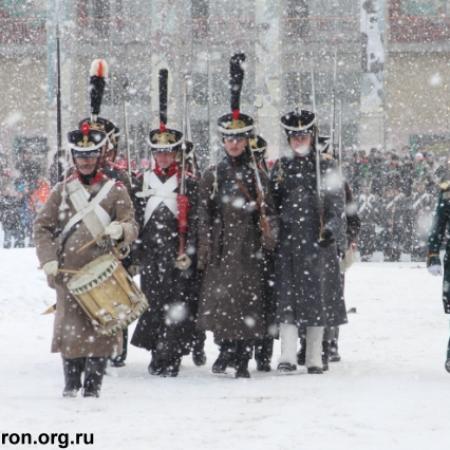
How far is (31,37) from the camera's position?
3797cm

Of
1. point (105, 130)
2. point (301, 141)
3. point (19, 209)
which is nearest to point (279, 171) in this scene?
point (301, 141)

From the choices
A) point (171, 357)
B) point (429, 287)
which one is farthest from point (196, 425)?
point (429, 287)

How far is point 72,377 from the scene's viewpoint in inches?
302

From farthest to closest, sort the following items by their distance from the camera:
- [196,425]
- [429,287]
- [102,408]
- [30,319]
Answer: [429,287] → [30,319] → [102,408] → [196,425]

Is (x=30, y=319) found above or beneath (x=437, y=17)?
beneath

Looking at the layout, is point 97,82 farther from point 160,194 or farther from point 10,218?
point 10,218

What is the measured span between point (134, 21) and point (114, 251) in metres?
30.0

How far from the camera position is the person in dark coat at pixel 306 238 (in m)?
8.92

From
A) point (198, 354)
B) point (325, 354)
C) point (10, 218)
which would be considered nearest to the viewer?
point (325, 354)

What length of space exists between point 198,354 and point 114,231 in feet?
6.93

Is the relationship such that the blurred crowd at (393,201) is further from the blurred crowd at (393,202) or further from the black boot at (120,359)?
the black boot at (120,359)

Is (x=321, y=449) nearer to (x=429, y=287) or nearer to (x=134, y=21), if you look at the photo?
(x=429, y=287)

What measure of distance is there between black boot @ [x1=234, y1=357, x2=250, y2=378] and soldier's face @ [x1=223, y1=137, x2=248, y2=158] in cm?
139

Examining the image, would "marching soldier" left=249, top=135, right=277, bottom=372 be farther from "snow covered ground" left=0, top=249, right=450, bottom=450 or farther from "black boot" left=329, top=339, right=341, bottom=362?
"black boot" left=329, top=339, right=341, bottom=362
